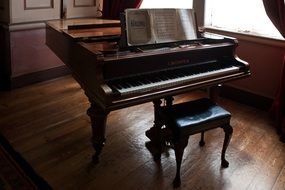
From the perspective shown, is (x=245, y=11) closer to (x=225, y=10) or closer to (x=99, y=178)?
(x=225, y=10)

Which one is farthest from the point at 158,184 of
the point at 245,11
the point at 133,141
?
the point at 245,11

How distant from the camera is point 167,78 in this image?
2012mm

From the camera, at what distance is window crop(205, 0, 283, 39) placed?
10.2 feet

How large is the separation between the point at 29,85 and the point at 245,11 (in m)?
2.55

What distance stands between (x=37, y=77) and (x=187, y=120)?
2.37m

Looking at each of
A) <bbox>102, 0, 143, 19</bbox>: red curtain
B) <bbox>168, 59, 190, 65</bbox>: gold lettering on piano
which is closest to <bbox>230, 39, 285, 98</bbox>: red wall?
<bbox>168, 59, 190, 65</bbox>: gold lettering on piano

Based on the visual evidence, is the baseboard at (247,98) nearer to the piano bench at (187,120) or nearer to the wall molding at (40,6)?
the piano bench at (187,120)

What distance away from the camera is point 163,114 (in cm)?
205

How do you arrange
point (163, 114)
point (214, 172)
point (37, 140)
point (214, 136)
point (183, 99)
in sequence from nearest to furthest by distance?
point (163, 114), point (214, 172), point (37, 140), point (214, 136), point (183, 99)

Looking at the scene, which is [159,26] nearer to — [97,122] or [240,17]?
[97,122]

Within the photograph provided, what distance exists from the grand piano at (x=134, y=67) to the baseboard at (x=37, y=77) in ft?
4.25

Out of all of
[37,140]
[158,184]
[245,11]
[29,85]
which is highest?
[245,11]

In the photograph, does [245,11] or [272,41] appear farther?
[245,11]

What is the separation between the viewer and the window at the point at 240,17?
310 cm
